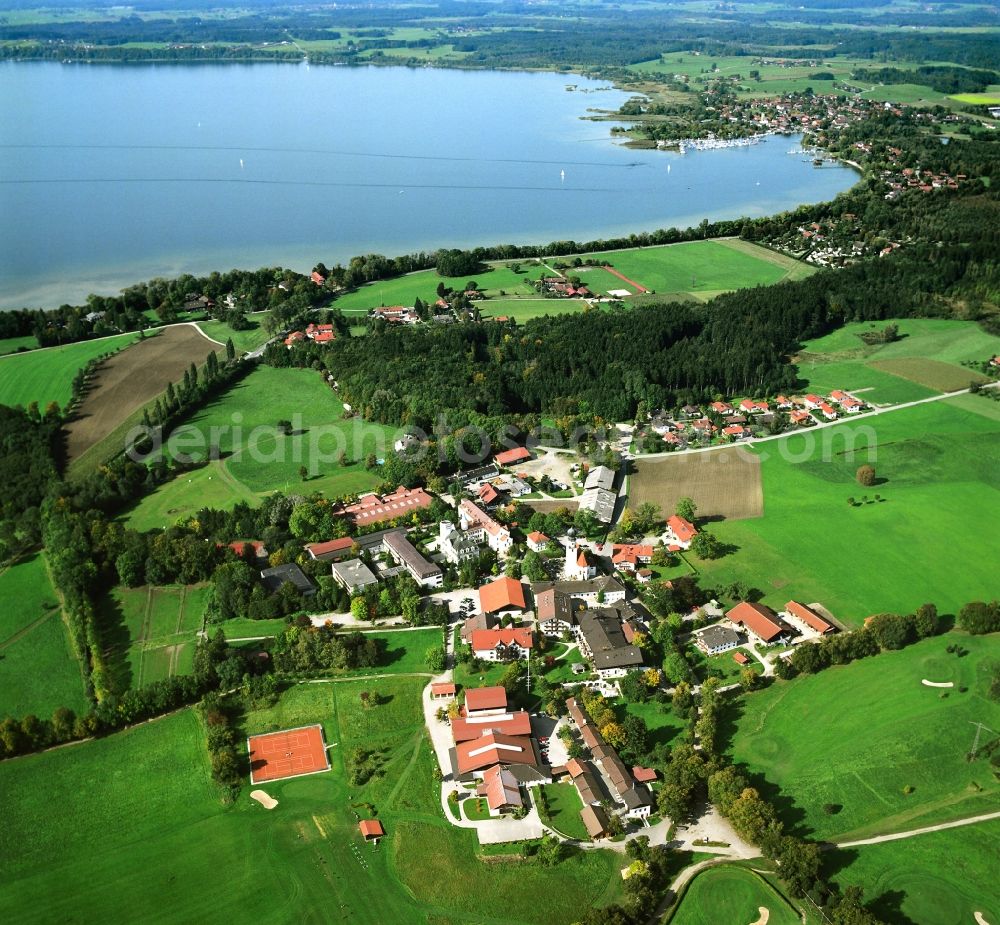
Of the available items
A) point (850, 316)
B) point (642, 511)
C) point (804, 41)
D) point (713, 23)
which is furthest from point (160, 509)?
point (713, 23)

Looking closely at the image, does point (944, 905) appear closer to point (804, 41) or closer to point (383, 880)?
point (383, 880)

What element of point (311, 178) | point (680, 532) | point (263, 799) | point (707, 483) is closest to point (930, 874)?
point (680, 532)

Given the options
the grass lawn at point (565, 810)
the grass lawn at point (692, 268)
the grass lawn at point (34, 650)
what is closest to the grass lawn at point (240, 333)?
the grass lawn at point (692, 268)

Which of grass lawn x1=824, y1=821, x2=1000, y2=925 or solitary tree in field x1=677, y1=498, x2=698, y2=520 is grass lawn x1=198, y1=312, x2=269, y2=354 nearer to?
solitary tree in field x1=677, y1=498, x2=698, y2=520

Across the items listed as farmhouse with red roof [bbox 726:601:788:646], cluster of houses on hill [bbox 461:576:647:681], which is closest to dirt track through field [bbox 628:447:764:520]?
farmhouse with red roof [bbox 726:601:788:646]

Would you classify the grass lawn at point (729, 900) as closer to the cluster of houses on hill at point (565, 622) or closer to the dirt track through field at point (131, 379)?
the cluster of houses on hill at point (565, 622)

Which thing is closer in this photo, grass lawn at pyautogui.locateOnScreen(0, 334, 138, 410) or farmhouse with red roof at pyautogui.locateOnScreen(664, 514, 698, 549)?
farmhouse with red roof at pyautogui.locateOnScreen(664, 514, 698, 549)

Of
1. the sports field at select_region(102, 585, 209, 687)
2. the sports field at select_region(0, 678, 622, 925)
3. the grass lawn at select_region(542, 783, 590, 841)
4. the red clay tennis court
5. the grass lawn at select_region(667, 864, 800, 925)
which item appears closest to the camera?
the grass lawn at select_region(667, 864, 800, 925)
